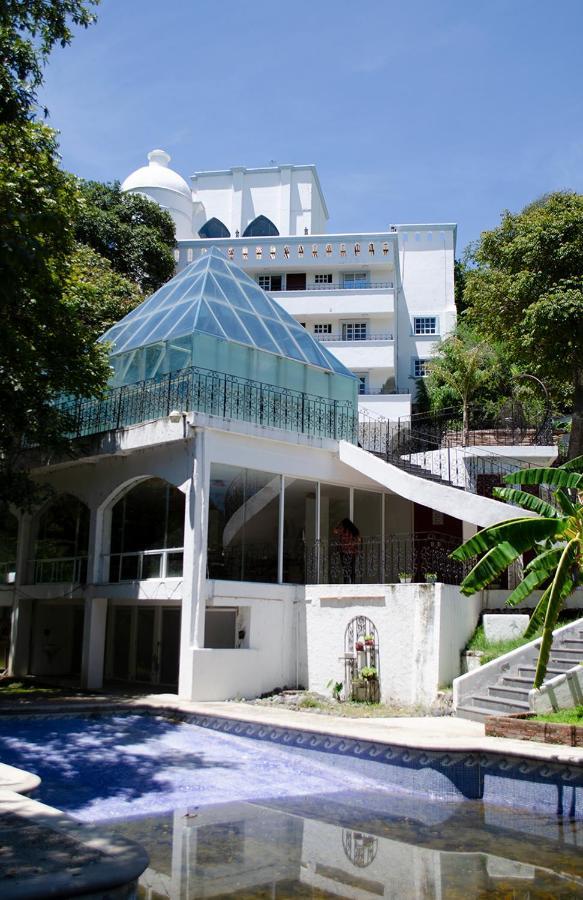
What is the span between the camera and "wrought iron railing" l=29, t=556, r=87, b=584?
19359 mm

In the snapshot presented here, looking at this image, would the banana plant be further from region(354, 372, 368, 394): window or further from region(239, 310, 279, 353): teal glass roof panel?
region(354, 372, 368, 394): window

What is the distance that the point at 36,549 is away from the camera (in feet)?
69.8

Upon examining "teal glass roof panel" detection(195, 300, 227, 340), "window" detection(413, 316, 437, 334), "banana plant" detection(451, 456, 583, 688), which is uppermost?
"window" detection(413, 316, 437, 334)

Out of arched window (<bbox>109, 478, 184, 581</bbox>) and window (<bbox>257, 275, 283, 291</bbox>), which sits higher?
window (<bbox>257, 275, 283, 291</bbox>)

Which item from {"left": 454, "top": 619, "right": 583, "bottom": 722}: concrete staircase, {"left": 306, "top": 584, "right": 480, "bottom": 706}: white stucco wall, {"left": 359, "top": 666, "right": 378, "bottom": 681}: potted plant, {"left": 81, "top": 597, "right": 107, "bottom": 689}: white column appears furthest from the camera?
{"left": 81, "top": 597, "right": 107, "bottom": 689}: white column

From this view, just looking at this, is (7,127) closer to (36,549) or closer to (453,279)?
(36,549)

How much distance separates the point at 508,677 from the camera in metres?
13.2

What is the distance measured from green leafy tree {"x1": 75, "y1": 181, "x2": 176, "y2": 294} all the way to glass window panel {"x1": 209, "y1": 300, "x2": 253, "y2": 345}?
20.1 metres

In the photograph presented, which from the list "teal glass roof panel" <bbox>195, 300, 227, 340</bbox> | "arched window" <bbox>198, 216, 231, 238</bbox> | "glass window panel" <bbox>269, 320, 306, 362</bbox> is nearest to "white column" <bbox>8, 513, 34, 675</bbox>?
"teal glass roof panel" <bbox>195, 300, 227, 340</bbox>

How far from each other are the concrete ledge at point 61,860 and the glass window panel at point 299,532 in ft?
39.3

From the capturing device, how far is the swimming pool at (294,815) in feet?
21.8

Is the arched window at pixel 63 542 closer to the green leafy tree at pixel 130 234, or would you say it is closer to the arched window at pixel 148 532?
the arched window at pixel 148 532

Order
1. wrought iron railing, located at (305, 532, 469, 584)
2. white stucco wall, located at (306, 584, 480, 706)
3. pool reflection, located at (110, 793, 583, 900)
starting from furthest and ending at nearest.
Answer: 1. wrought iron railing, located at (305, 532, 469, 584)
2. white stucco wall, located at (306, 584, 480, 706)
3. pool reflection, located at (110, 793, 583, 900)

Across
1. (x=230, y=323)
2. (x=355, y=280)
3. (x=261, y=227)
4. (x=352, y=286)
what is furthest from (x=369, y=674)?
(x=261, y=227)
